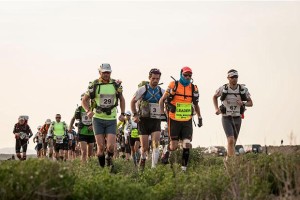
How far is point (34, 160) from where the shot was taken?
737 centimetres

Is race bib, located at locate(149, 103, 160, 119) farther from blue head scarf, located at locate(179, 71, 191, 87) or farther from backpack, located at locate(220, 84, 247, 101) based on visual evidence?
backpack, located at locate(220, 84, 247, 101)

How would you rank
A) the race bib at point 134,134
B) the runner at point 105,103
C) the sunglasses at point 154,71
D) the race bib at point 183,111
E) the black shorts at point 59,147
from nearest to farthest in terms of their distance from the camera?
the runner at point 105,103
the race bib at point 183,111
the sunglasses at point 154,71
the race bib at point 134,134
the black shorts at point 59,147

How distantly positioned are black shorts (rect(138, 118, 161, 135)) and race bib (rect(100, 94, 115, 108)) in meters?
1.17

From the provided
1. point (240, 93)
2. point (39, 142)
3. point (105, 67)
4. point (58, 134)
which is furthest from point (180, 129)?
point (39, 142)

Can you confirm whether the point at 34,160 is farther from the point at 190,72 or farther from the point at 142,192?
the point at 190,72

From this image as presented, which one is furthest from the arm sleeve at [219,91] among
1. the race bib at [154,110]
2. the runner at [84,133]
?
the runner at [84,133]

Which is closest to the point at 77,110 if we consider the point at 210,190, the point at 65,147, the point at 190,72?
the point at 190,72

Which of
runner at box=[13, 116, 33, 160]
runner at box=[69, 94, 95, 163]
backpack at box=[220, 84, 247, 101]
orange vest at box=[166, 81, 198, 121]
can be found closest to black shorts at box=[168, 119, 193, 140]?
orange vest at box=[166, 81, 198, 121]

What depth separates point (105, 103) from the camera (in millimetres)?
12461

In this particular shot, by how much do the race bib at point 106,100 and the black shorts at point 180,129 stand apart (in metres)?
1.46

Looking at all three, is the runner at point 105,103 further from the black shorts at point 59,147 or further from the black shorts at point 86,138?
the black shorts at point 59,147

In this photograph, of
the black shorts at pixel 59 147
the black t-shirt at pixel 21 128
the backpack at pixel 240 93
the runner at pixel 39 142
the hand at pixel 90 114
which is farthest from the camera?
the runner at pixel 39 142

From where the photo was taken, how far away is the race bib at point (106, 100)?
12.4m

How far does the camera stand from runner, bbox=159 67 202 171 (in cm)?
1270
